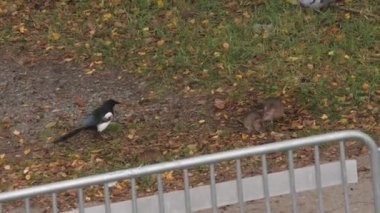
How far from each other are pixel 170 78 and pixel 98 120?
4.68ft

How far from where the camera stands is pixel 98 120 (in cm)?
737

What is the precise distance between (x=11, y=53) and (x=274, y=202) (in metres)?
4.28

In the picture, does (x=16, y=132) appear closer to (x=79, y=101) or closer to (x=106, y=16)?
(x=79, y=101)

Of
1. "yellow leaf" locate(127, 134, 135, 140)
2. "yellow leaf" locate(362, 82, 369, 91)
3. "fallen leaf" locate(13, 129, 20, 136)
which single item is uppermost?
"yellow leaf" locate(362, 82, 369, 91)

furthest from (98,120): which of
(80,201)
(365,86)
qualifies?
(80,201)

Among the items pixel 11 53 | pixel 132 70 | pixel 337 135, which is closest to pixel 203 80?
pixel 132 70

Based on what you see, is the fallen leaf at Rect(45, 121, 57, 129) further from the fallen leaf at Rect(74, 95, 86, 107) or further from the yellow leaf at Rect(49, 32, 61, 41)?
the yellow leaf at Rect(49, 32, 61, 41)

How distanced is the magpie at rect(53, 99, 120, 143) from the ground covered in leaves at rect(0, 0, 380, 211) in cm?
10

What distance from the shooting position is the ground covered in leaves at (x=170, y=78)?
23.9 ft

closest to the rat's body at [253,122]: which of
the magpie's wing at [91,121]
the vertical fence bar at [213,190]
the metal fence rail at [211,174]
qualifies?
the magpie's wing at [91,121]

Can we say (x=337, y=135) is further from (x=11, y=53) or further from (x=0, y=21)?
(x=0, y=21)

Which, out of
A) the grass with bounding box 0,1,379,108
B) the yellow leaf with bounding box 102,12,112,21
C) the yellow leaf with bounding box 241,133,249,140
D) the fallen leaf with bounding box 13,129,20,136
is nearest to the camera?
the yellow leaf with bounding box 241,133,249,140

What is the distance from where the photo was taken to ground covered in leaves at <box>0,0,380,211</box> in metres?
7.29

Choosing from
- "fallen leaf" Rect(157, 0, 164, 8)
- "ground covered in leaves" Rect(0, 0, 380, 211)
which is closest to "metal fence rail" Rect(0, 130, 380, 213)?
"ground covered in leaves" Rect(0, 0, 380, 211)
